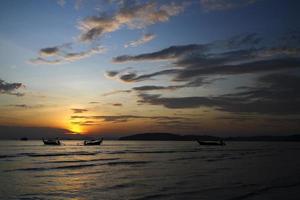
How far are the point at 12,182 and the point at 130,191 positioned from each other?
35.0 ft

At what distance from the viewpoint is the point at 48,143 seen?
149 metres

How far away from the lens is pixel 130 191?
76.3 ft

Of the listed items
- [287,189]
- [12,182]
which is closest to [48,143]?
[12,182]

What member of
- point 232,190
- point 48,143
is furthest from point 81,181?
point 48,143

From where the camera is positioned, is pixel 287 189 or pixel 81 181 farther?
pixel 81 181

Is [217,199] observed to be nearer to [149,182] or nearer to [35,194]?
[149,182]

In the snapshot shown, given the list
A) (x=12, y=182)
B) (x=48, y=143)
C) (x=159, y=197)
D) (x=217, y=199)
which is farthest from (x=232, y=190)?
(x=48, y=143)

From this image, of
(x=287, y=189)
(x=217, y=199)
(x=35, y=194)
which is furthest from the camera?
(x=287, y=189)

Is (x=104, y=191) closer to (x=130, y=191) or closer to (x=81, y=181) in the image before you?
(x=130, y=191)

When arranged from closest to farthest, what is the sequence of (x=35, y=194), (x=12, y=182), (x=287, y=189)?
(x=35, y=194), (x=287, y=189), (x=12, y=182)

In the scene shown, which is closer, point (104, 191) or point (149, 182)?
point (104, 191)

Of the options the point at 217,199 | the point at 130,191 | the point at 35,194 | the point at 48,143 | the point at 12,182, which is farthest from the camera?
the point at 48,143

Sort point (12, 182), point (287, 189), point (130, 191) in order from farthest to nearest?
point (12, 182) → point (287, 189) → point (130, 191)

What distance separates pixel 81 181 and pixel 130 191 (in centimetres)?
717
